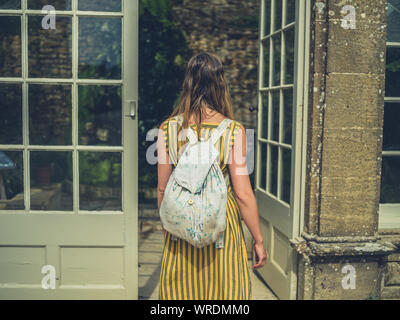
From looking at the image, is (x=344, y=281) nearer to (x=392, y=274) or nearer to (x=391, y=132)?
(x=392, y=274)

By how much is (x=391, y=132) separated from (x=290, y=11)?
1041 millimetres

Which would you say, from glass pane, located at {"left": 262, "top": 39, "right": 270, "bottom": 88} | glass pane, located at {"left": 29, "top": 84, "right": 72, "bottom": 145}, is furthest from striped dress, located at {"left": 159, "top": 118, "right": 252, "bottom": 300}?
glass pane, located at {"left": 262, "top": 39, "right": 270, "bottom": 88}

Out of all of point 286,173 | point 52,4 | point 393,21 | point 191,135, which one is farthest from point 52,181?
point 393,21

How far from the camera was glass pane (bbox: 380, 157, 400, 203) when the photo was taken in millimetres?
3100

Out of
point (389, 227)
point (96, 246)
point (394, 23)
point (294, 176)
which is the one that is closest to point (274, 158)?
point (294, 176)

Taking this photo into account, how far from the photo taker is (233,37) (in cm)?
782

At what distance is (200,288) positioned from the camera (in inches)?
77.9

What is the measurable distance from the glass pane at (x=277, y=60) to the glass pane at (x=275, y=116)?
0.31ft

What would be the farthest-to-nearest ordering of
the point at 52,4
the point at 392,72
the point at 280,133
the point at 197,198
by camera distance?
the point at 280,133 < the point at 392,72 < the point at 52,4 < the point at 197,198

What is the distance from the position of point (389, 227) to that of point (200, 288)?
5.43 feet

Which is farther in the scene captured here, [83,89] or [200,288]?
[83,89]

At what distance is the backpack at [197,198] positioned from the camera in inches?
71.1

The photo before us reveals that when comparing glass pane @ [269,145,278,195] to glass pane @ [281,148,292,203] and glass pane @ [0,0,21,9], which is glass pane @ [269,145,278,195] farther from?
glass pane @ [0,0,21,9]

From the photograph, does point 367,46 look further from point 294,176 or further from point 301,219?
point 301,219
